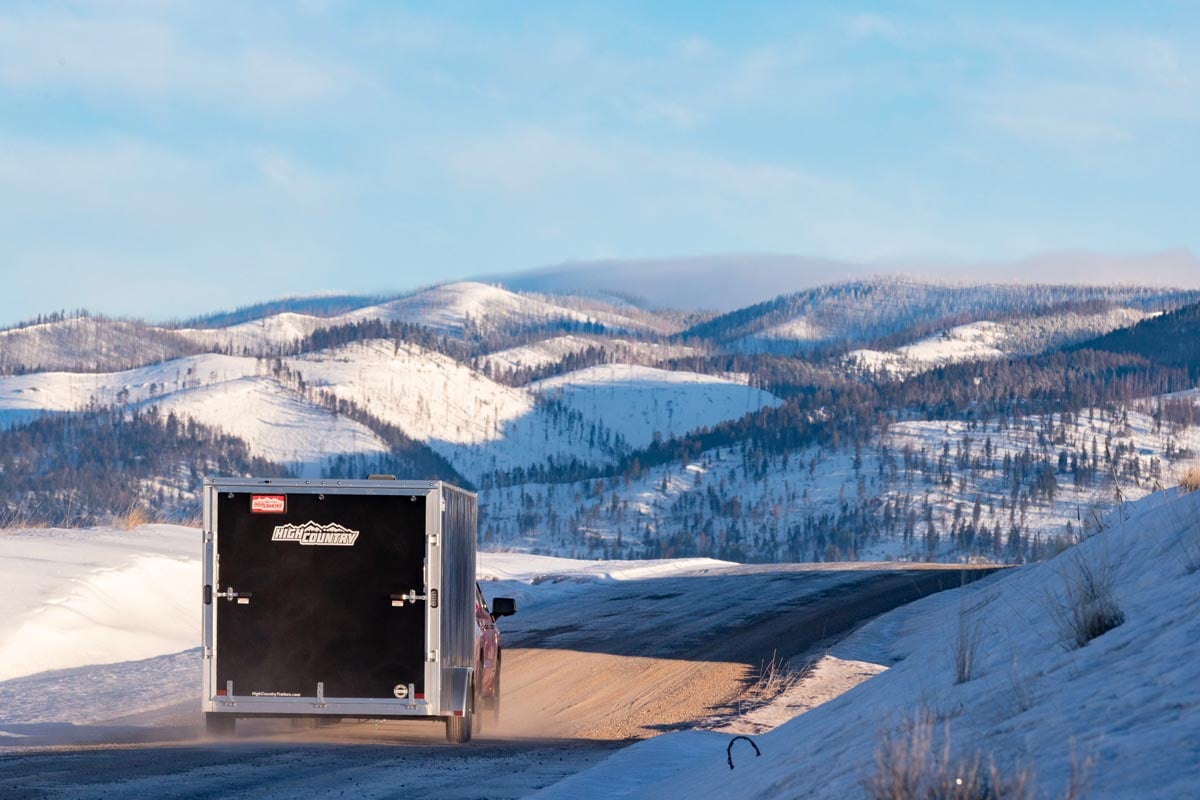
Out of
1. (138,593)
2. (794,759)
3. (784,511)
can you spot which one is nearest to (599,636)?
(138,593)

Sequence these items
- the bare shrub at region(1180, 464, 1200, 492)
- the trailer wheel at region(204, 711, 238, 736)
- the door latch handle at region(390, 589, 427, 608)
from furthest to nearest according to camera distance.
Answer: the trailer wheel at region(204, 711, 238, 736), the door latch handle at region(390, 589, 427, 608), the bare shrub at region(1180, 464, 1200, 492)

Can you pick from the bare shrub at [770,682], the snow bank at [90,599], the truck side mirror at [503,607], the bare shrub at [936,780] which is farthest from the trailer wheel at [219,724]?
the bare shrub at [936,780]

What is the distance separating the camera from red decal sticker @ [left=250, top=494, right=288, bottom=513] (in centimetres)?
1299

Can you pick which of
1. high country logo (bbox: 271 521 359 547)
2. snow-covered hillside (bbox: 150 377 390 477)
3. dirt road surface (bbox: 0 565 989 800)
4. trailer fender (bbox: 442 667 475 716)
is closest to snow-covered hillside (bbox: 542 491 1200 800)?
dirt road surface (bbox: 0 565 989 800)

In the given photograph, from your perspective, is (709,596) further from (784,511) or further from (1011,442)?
(1011,442)

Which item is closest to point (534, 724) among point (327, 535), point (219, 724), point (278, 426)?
point (219, 724)

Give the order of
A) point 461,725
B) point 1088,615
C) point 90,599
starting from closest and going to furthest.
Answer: point 1088,615 → point 461,725 → point 90,599

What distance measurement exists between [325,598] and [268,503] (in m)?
1.13

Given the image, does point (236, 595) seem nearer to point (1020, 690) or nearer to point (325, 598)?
point (325, 598)

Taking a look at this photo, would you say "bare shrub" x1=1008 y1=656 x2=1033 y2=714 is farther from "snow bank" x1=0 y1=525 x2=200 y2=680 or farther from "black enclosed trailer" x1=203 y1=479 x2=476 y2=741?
"snow bank" x1=0 y1=525 x2=200 y2=680

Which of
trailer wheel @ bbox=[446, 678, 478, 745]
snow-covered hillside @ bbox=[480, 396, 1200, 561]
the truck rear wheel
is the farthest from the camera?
snow-covered hillside @ bbox=[480, 396, 1200, 561]

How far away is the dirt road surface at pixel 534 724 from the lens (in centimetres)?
1062

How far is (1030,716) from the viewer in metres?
6.05

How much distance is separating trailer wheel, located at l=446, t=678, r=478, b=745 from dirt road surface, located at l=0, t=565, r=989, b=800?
15 cm
